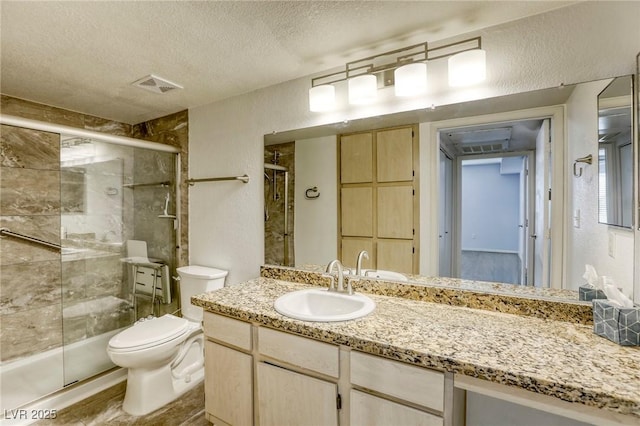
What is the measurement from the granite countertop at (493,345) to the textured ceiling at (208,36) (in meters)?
1.34

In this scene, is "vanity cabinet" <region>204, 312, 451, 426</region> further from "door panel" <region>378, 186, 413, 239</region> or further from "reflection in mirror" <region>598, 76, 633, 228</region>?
"reflection in mirror" <region>598, 76, 633, 228</region>

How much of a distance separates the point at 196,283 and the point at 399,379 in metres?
1.78

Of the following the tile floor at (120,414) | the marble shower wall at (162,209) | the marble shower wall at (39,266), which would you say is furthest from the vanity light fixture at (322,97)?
the tile floor at (120,414)

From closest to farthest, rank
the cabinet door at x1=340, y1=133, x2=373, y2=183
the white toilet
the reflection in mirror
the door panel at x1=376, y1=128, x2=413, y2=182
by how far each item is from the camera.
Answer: the reflection in mirror, the door panel at x1=376, y1=128, x2=413, y2=182, the cabinet door at x1=340, y1=133, x2=373, y2=183, the white toilet

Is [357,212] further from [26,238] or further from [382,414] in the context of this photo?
[26,238]

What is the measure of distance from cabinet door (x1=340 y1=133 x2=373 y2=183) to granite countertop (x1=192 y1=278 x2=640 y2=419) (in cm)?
71

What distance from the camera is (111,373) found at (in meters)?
2.24

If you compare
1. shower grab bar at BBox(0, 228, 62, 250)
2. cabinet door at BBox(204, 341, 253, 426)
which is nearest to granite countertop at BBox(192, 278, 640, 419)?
cabinet door at BBox(204, 341, 253, 426)

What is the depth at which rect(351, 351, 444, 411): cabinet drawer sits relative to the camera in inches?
38.9

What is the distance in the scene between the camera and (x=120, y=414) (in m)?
1.89

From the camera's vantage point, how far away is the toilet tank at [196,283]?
7.39ft

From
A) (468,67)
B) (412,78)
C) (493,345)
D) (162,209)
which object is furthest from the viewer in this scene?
(162,209)

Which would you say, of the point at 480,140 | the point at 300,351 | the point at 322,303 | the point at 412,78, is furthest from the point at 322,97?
the point at 300,351

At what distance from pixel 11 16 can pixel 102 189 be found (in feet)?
4.55
